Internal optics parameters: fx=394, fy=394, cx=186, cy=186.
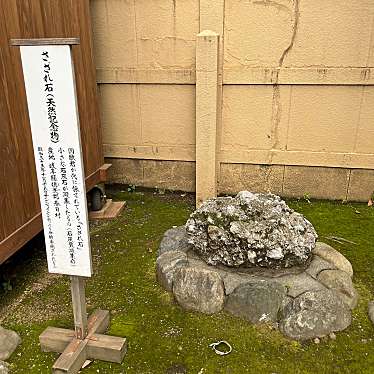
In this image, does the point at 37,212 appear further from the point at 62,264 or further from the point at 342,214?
the point at 342,214

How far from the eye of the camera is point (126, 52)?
5.68 metres

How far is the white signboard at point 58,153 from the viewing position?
249 centimetres

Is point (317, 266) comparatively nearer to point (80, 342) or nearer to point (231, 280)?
point (231, 280)

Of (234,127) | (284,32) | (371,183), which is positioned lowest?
(371,183)

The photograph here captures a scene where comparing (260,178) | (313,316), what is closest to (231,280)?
(313,316)

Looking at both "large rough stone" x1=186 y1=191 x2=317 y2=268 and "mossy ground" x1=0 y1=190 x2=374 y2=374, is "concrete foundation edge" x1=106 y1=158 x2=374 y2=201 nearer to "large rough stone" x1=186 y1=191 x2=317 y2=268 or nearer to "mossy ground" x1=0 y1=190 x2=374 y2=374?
"mossy ground" x1=0 y1=190 x2=374 y2=374

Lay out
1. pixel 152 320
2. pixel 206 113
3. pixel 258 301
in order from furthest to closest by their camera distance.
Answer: pixel 206 113 → pixel 152 320 → pixel 258 301

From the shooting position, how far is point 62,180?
2695mm

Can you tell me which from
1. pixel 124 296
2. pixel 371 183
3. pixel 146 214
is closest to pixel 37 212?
pixel 124 296

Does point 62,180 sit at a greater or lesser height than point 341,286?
greater

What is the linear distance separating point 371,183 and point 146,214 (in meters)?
3.21

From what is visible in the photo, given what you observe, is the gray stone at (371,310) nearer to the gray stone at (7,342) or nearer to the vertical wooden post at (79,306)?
the vertical wooden post at (79,306)

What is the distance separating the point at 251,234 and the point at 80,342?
166cm

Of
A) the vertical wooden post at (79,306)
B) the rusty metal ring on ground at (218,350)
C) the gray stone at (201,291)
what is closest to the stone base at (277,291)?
the gray stone at (201,291)
